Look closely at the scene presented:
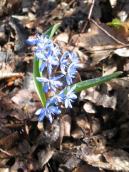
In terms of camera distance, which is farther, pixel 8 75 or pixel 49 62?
pixel 8 75

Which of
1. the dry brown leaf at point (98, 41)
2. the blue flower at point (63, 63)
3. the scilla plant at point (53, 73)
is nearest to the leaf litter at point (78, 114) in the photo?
the dry brown leaf at point (98, 41)

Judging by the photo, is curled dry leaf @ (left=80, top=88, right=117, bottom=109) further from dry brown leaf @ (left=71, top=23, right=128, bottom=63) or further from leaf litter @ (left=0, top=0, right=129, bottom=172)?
dry brown leaf @ (left=71, top=23, right=128, bottom=63)

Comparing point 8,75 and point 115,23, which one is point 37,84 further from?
point 115,23

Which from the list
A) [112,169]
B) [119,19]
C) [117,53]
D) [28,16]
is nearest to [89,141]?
[112,169]

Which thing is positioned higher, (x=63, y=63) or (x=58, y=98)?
(x=63, y=63)

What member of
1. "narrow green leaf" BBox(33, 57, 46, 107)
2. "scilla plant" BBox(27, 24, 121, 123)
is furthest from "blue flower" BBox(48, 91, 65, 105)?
"narrow green leaf" BBox(33, 57, 46, 107)

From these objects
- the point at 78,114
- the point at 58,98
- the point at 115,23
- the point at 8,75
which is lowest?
the point at 78,114

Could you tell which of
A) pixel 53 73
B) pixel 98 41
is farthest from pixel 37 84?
pixel 98 41

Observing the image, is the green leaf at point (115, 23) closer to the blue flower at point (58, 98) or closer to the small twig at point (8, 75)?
the small twig at point (8, 75)
